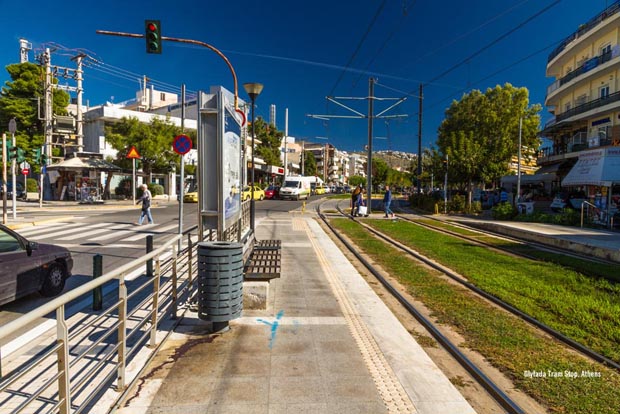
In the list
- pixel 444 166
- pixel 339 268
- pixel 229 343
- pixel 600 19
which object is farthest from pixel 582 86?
pixel 229 343

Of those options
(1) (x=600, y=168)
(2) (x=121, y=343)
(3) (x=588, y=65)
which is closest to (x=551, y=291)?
(2) (x=121, y=343)

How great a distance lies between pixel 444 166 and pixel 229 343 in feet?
88.5

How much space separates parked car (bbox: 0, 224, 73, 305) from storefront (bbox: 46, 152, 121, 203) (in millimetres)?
27717

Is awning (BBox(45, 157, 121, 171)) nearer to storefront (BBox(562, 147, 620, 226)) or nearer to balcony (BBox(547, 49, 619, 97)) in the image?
storefront (BBox(562, 147, 620, 226))

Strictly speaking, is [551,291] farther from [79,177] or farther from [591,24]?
[79,177]

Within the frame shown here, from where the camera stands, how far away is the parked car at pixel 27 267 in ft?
18.7

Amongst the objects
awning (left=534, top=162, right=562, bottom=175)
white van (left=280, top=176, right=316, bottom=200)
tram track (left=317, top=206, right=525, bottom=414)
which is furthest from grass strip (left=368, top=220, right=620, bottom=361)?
white van (left=280, top=176, right=316, bottom=200)

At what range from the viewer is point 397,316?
596 cm

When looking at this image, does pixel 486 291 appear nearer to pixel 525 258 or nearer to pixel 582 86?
pixel 525 258

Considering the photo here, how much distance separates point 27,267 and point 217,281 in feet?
11.1

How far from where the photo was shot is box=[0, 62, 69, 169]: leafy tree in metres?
39.0

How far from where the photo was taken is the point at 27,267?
19.9 ft

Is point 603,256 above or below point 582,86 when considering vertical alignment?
below

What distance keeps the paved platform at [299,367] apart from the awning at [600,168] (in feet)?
54.5
